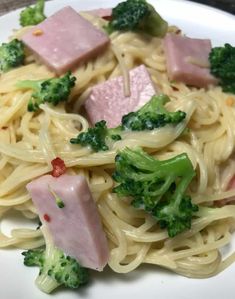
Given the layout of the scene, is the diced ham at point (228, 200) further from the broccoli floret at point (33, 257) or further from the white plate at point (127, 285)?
the broccoli floret at point (33, 257)

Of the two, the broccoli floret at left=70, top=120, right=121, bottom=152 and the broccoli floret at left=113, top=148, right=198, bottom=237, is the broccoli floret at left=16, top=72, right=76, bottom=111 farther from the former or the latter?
the broccoli floret at left=113, top=148, right=198, bottom=237

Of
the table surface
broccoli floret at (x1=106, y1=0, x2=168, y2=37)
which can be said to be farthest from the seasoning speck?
the table surface

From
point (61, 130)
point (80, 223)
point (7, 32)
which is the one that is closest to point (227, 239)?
point (80, 223)

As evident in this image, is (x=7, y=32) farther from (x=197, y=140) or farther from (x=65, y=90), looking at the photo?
(x=197, y=140)

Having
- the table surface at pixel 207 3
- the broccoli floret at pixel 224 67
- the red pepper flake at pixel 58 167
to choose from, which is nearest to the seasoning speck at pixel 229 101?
the broccoli floret at pixel 224 67

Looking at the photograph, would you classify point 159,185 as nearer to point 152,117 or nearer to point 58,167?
point 152,117

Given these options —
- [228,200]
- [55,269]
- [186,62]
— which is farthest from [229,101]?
[55,269]
